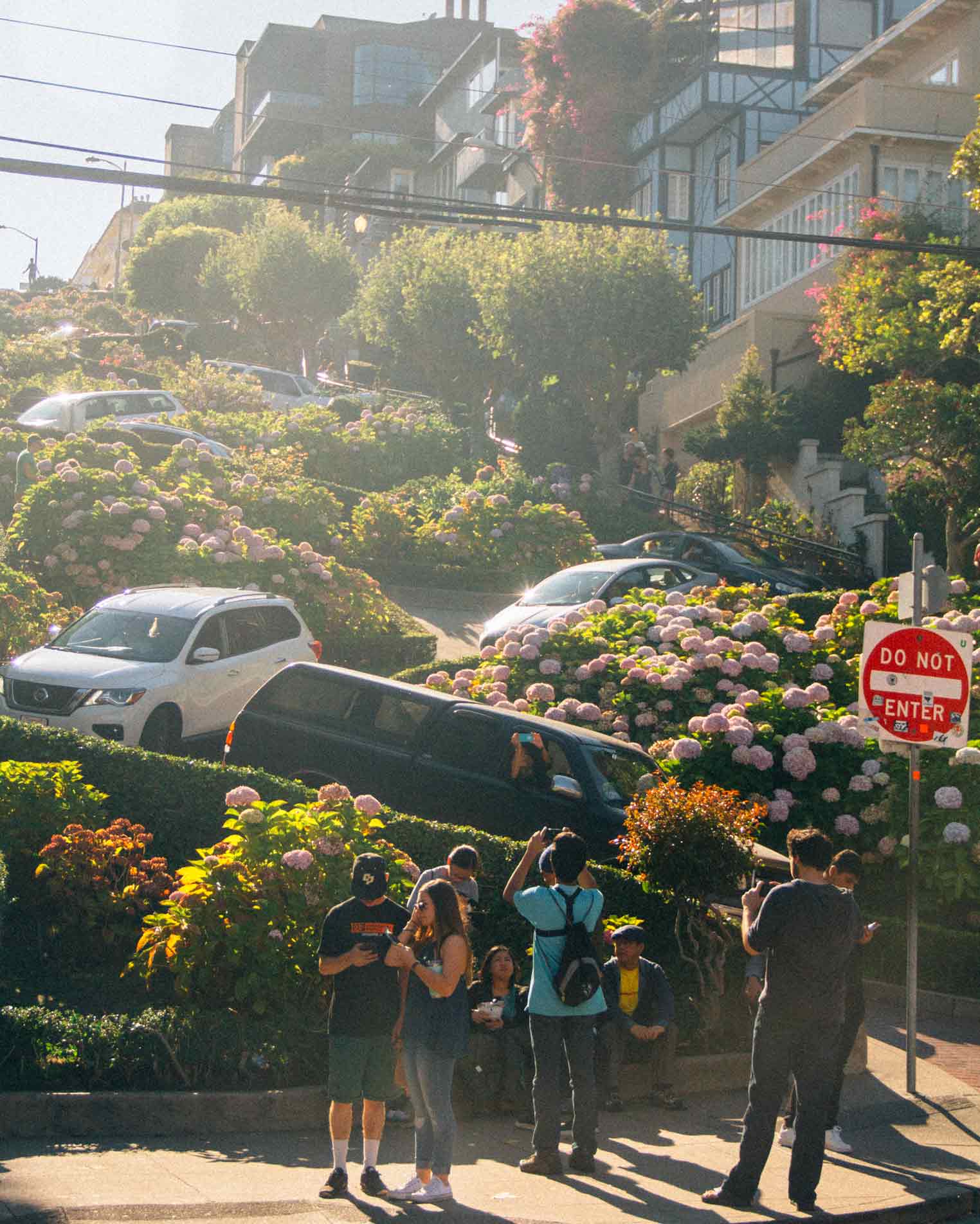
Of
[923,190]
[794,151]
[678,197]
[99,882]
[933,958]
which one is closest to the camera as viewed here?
[99,882]

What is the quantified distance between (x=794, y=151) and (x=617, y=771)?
103 feet

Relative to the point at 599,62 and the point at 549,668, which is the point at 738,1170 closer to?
the point at 549,668

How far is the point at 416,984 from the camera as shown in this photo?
7898 mm

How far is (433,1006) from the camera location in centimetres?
784

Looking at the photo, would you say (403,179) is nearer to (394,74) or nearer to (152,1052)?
(394,74)

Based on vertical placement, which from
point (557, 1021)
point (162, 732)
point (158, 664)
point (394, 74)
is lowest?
point (557, 1021)

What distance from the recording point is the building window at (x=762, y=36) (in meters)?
49.8

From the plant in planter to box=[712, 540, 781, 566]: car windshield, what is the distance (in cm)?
1571

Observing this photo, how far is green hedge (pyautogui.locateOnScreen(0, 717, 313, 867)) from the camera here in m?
12.2

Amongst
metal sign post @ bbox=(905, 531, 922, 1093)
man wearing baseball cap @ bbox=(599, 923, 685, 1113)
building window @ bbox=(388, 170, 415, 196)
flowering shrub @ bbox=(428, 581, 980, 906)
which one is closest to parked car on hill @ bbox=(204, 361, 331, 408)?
flowering shrub @ bbox=(428, 581, 980, 906)

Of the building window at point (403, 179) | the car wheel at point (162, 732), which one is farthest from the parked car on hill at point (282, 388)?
the building window at point (403, 179)

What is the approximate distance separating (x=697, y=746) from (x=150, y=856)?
479 cm

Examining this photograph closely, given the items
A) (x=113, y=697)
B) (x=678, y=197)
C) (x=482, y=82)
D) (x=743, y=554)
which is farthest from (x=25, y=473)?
(x=482, y=82)

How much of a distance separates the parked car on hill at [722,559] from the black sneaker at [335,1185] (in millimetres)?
19095
